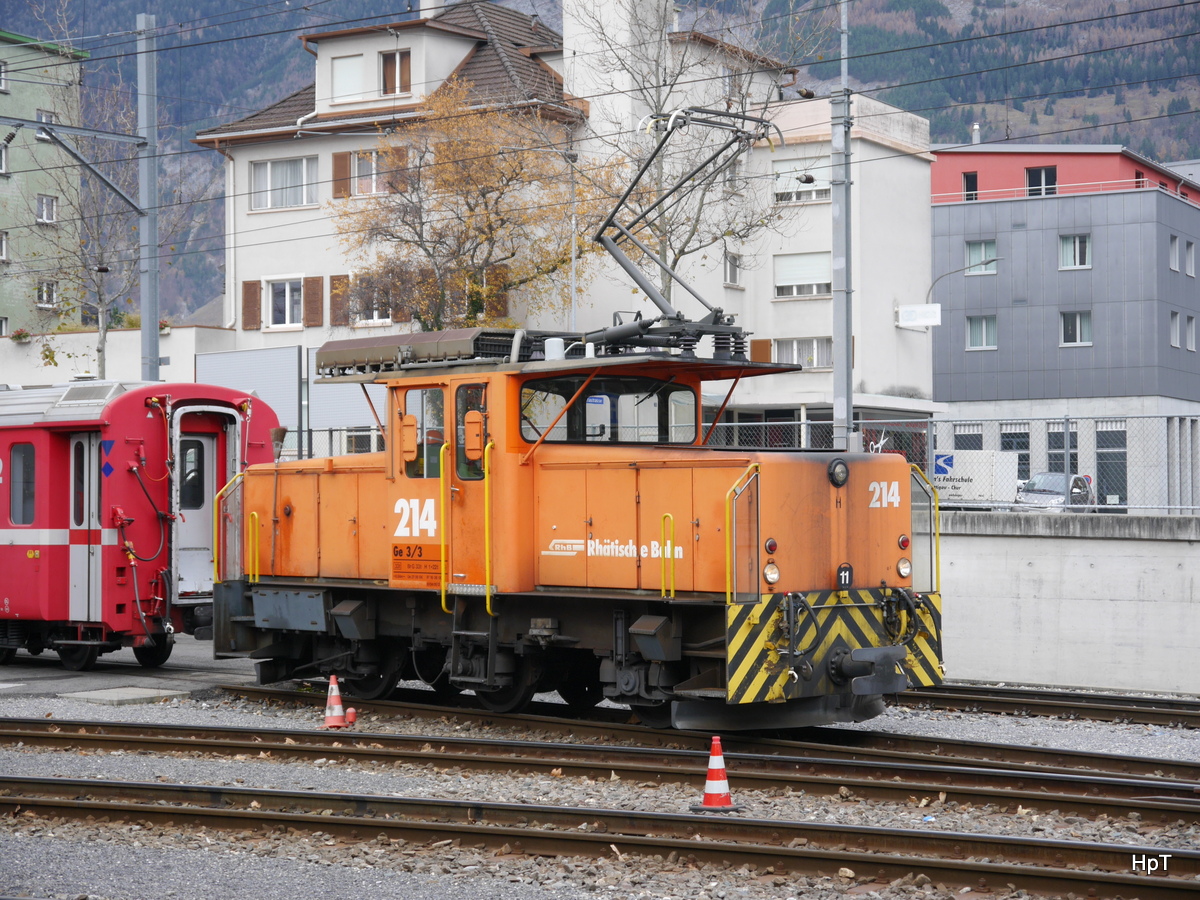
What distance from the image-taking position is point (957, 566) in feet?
56.3

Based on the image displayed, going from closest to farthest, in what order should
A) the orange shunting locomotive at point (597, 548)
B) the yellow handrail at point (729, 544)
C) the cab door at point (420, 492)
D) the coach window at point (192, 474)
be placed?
the yellow handrail at point (729, 544) → the orange shunting locomotive at point (597, 548) → the cab door at point (420, 492) → the coach window at point (192, 474)

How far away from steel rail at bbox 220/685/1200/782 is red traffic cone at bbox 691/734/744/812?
2.05 m

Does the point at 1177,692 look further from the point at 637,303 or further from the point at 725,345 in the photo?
the point at 637,303

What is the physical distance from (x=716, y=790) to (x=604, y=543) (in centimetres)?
289

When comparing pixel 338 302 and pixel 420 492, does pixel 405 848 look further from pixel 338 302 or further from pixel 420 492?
pixel 338 302

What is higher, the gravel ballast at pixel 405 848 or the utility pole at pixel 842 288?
the utility pole at pixel 842 288

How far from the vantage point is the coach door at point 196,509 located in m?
16.7

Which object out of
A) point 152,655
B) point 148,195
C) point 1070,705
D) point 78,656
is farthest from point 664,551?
point 148,195

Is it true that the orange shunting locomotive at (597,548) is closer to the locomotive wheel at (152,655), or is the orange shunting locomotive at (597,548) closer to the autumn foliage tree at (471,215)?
the locomotive wheel at (152,655)

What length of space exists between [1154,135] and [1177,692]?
20104 centimetres

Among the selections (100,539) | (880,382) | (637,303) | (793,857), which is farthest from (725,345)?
(880,382)

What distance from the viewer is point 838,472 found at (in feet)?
35.8

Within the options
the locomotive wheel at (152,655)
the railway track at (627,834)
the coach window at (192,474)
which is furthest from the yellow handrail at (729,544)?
the locomotive wheel at (152,655)

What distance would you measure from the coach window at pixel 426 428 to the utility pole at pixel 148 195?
36.9 feet
